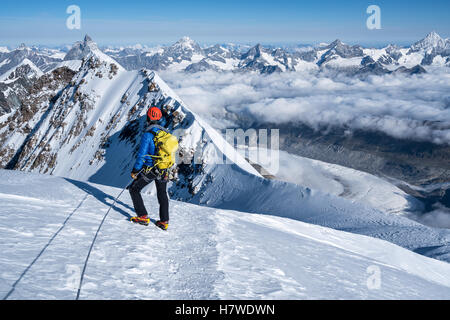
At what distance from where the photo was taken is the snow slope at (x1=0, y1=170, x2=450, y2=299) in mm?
5047

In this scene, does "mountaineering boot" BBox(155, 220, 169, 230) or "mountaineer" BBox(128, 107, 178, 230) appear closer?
"mountaineer" BBox(128, 107, 178, 230)

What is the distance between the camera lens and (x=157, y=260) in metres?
6.25

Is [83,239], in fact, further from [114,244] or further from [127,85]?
[127,85]

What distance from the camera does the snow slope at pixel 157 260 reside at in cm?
505

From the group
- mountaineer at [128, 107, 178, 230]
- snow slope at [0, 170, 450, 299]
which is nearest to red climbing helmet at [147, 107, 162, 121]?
mountaineer at [128, 107, 178, 230]

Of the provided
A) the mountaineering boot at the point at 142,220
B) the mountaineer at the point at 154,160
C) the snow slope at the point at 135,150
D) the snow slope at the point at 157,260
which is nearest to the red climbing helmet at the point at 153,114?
the mountaineer at the point at 154,160

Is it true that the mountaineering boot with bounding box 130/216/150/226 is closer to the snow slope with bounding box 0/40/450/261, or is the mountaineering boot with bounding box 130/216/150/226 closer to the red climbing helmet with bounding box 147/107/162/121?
the red climbing helmet with bounding box 147/107/162/121

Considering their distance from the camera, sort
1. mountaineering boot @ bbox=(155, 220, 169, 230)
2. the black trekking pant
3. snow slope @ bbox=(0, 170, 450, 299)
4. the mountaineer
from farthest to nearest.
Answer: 1. mountaineering boot @ bbox=(155, 220, 169, 230)
2. the black trekking pant
3. the mountaineer
4. snow slope @ bbox=(0, 170, 450, 299)

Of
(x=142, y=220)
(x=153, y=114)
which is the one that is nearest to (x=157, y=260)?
(x=142, y=220)

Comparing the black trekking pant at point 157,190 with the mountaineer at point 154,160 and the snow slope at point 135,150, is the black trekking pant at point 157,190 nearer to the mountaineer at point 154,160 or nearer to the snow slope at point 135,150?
the mountaineer at point 154,160

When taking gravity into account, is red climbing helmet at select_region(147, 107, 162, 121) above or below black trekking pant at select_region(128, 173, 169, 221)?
above

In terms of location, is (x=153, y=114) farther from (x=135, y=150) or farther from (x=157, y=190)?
(x=135, y=150)

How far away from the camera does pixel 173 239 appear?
25.2 feet
